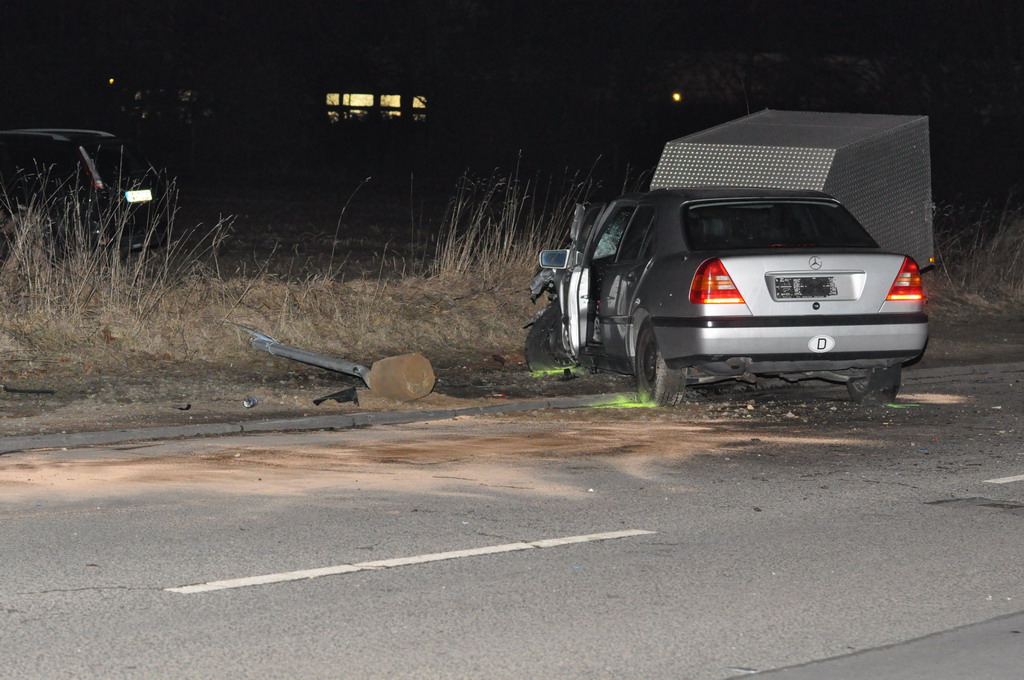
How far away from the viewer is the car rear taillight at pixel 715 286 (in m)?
10.3

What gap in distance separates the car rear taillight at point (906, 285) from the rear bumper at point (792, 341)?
0.13 meters

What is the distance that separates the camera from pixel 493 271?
16.6 metres

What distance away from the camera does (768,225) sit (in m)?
11.0

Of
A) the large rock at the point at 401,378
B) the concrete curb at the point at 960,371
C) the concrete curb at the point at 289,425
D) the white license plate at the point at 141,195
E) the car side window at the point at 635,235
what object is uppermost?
the white license plate at the point at 141,195

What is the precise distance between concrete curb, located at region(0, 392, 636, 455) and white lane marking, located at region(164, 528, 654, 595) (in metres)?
3.87

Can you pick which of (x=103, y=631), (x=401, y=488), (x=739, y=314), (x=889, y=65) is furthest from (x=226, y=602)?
(x=889, y=65)

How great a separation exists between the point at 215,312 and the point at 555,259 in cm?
368

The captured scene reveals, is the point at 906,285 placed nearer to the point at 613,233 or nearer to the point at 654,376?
the point at 654,376

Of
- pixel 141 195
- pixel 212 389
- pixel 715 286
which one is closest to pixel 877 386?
pixel 715 286

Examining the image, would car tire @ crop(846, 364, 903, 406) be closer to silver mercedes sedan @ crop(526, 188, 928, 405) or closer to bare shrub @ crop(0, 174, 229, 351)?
silver mercedes sedan @ crop(526, 188, 928, 405)

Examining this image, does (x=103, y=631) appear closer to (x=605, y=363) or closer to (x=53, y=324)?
(x=605, y=363)

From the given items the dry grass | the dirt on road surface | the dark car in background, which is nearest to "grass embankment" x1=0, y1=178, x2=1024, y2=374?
the dirt on road surface

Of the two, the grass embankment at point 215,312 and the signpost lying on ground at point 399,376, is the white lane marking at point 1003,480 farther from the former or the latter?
the grass embankment at point 215,312

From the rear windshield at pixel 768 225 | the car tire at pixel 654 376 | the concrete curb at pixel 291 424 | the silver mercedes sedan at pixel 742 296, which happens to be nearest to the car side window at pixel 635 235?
the silver mercedes sedan at pixel 742 296
